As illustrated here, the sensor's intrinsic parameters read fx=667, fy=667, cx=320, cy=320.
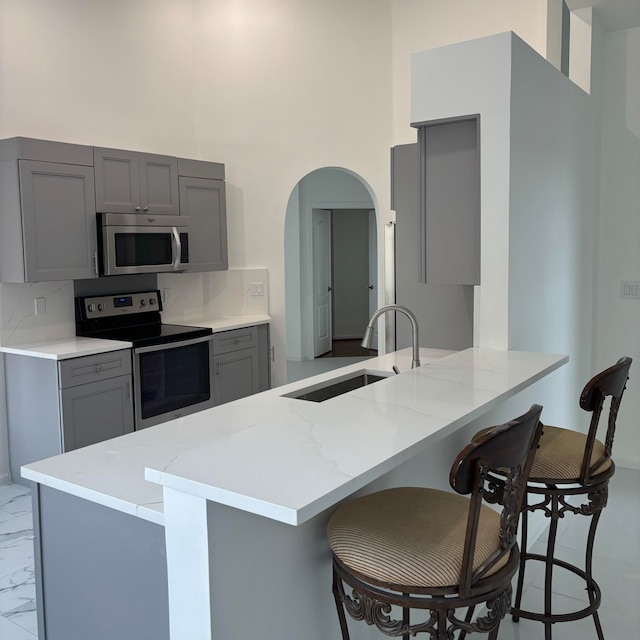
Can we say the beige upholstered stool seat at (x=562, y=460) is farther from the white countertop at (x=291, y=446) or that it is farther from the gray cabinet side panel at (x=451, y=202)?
the gray cabinet side panel at (x=451, y=202)

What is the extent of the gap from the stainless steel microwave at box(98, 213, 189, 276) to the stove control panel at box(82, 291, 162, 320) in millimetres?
304

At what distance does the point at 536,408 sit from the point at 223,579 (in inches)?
32.1

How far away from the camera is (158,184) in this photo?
4.82 meters

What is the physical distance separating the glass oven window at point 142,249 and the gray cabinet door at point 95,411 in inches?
33.0

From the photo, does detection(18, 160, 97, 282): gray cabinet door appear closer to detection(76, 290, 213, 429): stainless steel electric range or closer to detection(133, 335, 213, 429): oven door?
detection(76, 290, 213, 429): stainless steel electric range

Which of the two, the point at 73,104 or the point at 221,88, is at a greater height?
the point at 221,88

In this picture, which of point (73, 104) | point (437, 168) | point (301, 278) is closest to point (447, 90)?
point (437, 168)

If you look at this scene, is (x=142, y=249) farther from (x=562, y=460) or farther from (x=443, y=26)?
(x=562, y=460)

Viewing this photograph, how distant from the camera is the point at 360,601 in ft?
5.12

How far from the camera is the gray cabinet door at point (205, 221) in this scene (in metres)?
5.11

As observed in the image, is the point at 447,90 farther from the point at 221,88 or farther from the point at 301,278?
the point at 301,278

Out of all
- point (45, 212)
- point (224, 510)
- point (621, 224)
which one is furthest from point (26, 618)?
point (621, 224)

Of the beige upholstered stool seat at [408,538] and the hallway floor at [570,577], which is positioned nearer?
the beige upholstered stool seat at [408,538]

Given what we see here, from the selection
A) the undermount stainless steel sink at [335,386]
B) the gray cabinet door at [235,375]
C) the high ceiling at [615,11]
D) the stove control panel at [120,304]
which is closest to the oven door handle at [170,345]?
the gray cabinet door at [235,375]
